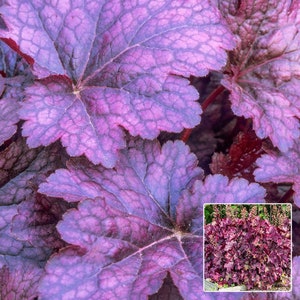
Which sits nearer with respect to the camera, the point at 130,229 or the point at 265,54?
the point at 130,229

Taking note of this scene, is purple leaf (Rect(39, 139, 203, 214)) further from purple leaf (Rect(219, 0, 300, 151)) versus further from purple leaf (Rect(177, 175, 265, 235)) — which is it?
purple leaf (Rect(219, 0, 300, 151))

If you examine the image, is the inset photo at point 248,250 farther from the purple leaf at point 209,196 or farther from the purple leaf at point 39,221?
the purple leaf at point 39,221

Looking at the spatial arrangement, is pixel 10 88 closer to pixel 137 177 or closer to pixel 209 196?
pixel 137 177

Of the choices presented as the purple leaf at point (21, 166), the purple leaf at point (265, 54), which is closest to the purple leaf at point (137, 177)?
the purple leaf at point (21, 166)

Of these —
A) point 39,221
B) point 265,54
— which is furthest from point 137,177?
point 265,54

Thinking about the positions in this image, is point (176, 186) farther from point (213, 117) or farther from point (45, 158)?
point (213, 117)
